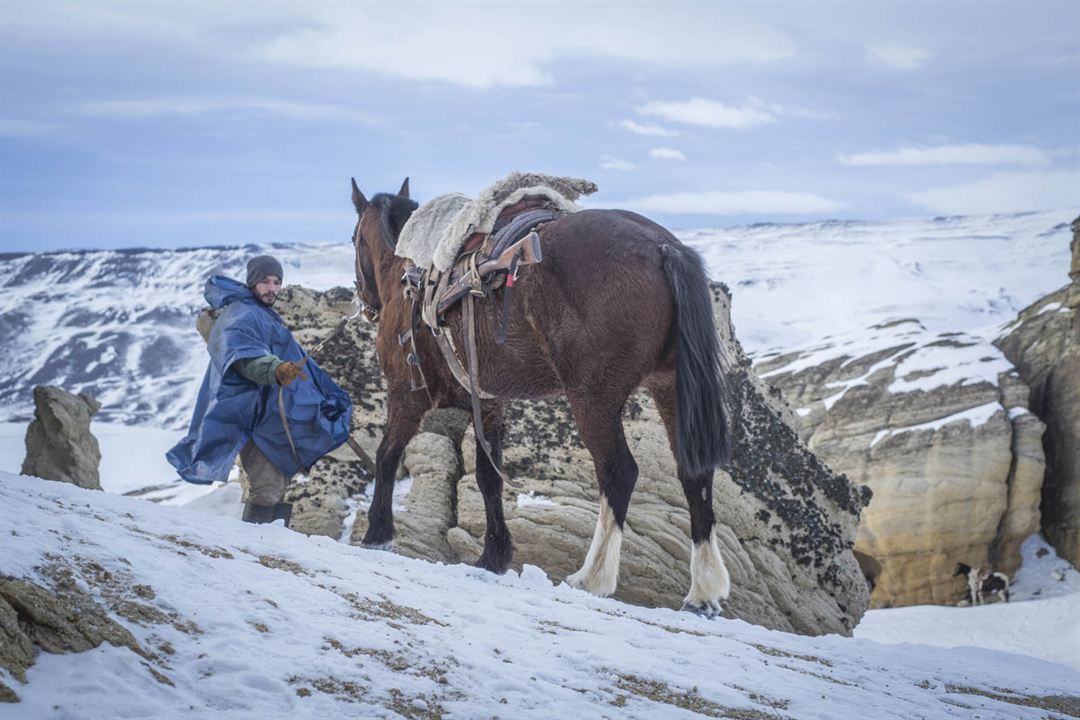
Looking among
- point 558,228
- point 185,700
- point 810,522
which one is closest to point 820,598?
point 810,522

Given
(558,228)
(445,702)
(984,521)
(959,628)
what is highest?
Result: (558,228)

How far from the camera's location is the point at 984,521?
31562mm

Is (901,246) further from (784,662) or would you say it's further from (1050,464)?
(784,662)

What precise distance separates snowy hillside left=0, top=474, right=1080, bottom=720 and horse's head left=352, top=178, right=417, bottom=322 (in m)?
3.20

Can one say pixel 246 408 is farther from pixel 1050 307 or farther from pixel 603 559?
pixel 1050 307

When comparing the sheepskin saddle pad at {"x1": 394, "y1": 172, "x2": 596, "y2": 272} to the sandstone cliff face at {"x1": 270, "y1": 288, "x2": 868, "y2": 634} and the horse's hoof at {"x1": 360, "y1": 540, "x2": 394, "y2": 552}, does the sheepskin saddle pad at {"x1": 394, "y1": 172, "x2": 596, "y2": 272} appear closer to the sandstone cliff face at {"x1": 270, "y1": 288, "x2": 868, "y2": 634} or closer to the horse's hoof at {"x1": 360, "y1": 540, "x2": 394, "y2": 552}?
the horse's hoof at {"x1": 360, "y1": 540, "x2": 394, "y2": 552}

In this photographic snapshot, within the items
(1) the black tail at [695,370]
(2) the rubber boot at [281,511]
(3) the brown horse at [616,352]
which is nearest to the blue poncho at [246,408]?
(2) the rubber boot at [281,511]

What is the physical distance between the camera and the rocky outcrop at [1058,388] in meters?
32.1

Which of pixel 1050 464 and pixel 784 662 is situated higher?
pixel 784 662

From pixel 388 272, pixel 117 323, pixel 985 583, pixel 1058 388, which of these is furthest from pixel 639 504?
pixel 117 323

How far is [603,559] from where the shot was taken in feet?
23.9

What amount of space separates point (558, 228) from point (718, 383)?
1694mm

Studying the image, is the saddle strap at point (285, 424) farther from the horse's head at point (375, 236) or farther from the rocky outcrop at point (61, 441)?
the rocky outcrop at point (61, 441)

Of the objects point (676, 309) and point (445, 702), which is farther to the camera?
point (676, 309)
